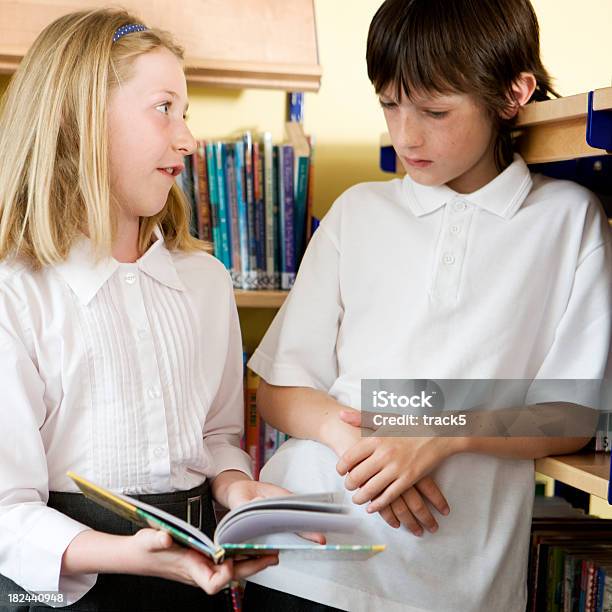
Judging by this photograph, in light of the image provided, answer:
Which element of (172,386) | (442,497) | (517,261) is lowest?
(442,497)

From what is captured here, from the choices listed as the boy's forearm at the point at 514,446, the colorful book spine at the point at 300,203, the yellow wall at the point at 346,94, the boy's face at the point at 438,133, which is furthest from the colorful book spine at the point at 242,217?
the boy's forearm at the point at 514,446

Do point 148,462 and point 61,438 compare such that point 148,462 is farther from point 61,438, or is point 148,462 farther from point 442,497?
point 442,497

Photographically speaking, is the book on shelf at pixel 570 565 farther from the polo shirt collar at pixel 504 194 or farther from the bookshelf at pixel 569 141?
the polo shirt collar at pixel 504 194

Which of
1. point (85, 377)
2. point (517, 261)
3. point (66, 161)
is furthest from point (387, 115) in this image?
point (85, 377)

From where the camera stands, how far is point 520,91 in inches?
51.8

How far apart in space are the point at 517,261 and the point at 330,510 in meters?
0.53

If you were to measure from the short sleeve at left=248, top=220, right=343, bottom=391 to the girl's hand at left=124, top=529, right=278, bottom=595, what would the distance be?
0.40 meters

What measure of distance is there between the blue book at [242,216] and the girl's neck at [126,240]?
496 mm

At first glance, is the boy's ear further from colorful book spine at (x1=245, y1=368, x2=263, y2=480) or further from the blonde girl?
colorful book spine at (x1=245, y1=368, x2=263, y2=480)

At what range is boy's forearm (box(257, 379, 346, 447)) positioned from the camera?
130 centimetres

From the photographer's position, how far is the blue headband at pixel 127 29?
1275 mm

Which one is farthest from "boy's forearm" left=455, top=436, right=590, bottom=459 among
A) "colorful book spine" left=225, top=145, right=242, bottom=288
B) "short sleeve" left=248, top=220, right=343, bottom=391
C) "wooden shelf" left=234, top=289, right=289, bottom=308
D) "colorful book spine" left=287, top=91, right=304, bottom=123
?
"colorful book spine" left=287, top=91, right=304, bottom=123

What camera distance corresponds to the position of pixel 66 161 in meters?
1.24

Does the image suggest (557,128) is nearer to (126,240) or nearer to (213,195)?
(126,240)
